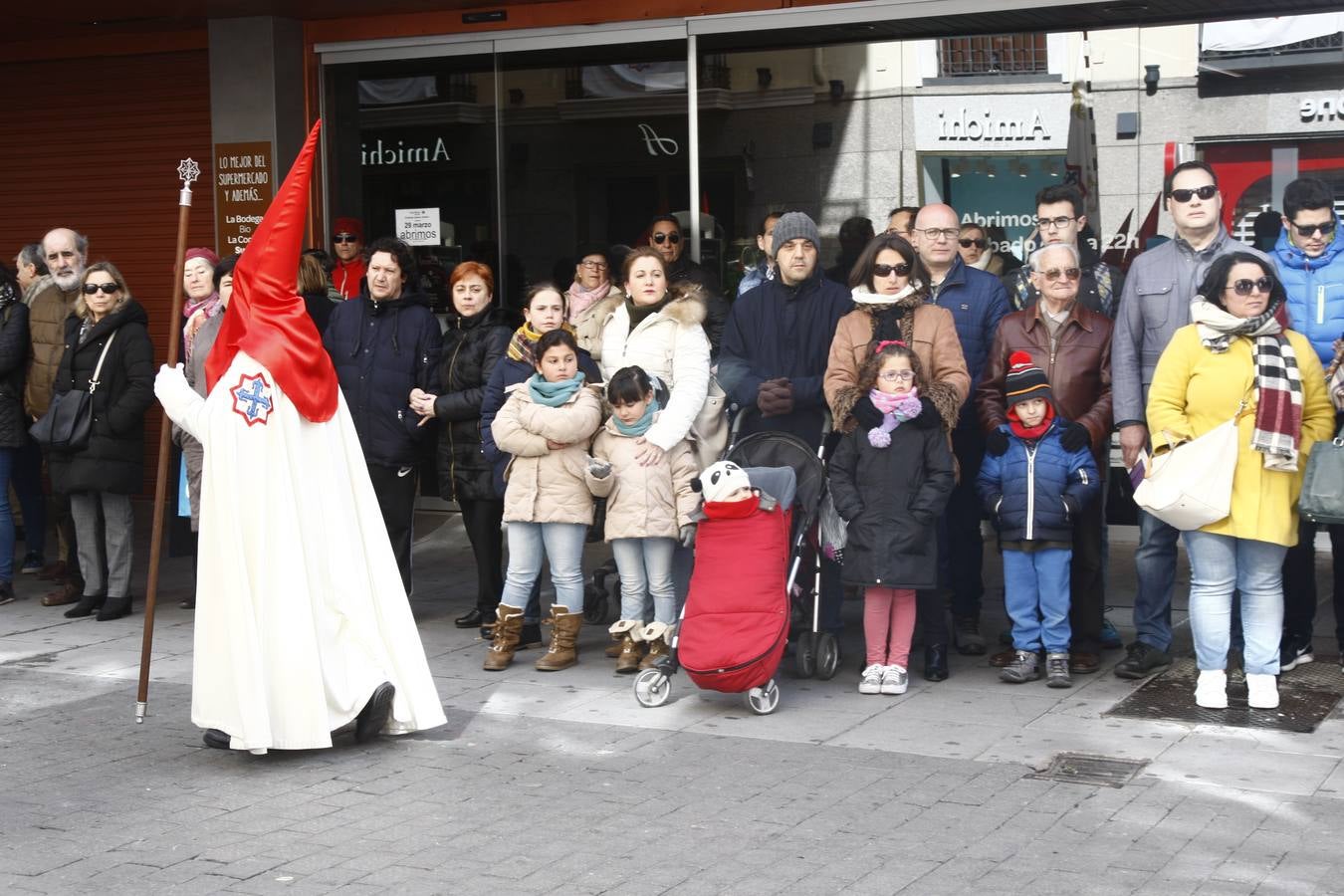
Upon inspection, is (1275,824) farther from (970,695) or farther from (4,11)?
(4,11)

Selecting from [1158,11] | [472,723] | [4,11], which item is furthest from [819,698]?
[4,11]

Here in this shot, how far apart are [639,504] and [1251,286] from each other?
2.78m

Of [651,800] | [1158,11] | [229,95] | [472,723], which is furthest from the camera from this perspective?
[229,95]

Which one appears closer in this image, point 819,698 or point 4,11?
point 819,698

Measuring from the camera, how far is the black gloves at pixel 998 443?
24.8ft

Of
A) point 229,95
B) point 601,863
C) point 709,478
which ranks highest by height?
point 229,95

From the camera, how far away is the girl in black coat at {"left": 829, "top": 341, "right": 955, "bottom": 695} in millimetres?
7363

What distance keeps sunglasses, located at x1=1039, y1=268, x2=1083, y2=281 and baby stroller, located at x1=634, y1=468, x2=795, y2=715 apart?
5.11 feet

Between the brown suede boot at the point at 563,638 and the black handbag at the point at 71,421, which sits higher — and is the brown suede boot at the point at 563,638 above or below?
below

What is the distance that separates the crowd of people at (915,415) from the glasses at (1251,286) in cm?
1

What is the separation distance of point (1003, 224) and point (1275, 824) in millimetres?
5694

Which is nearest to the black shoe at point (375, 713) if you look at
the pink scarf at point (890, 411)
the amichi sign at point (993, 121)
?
the pink scarf at point (890, 411)

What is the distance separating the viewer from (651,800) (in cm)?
596

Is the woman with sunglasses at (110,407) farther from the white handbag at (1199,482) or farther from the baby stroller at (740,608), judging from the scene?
the white handbag at (1199,482)
